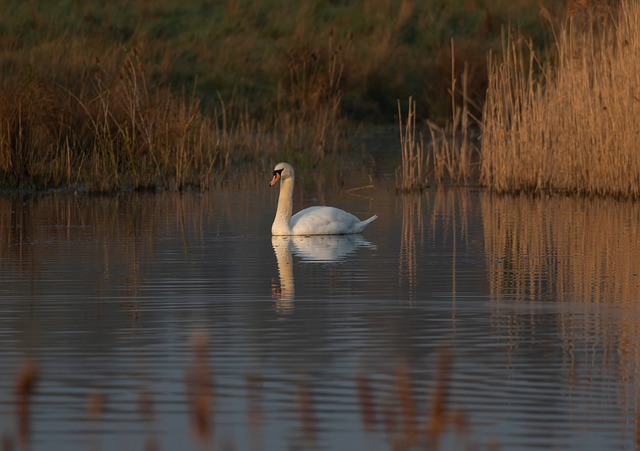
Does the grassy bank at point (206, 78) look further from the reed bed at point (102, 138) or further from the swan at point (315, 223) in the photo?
the swan at point (315, 223)

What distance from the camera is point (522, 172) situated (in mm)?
18125

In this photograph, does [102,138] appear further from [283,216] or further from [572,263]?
[572,263]

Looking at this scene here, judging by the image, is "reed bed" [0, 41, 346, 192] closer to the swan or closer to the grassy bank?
the grassy bank

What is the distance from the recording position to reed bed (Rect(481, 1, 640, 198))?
16.3m

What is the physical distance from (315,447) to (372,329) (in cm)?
275

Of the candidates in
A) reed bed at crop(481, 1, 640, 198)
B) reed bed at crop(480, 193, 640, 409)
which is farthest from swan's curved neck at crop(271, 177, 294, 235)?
reed bed at crop(481, 1, 640, 198)

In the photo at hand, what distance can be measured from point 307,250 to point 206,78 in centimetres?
1860

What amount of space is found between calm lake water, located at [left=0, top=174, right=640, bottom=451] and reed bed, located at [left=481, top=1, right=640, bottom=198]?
134cm

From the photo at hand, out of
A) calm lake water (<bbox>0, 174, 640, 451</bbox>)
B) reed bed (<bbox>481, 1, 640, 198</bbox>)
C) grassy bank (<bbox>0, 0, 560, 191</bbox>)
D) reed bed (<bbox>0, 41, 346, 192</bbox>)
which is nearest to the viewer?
calm lake water (<bbox>0, 174, 640, 451</bbox>)

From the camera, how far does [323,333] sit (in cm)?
809

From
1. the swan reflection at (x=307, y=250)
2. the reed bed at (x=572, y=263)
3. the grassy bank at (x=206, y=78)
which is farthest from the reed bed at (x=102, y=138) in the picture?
the swan reflection at (x=307, y=250)

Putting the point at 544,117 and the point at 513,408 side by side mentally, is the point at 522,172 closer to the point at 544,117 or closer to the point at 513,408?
the point at 544,117

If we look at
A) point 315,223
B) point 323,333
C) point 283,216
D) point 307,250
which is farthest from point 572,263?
point 323,333

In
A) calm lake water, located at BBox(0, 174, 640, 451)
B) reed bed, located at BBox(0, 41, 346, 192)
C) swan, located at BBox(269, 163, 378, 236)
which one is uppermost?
reed bed, located at BBox(0, 41, 346, 192)
